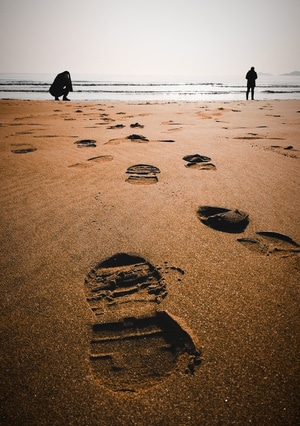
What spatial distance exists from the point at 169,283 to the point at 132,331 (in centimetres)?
27

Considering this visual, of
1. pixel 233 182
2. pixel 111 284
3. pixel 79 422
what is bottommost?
pixel 79 422

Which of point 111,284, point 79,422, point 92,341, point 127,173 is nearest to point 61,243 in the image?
point 111,284

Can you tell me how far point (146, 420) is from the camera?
687mm

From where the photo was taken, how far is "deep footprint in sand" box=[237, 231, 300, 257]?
1319mm

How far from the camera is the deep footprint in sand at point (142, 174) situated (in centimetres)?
215

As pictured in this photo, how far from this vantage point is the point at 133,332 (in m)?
0.94

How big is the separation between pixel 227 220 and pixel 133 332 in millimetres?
904

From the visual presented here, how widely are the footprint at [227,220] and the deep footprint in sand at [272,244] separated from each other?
10 centimetres

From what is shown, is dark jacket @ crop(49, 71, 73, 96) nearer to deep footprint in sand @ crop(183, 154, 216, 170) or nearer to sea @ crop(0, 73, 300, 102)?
sea @ crop(0, 73, 300, 102)

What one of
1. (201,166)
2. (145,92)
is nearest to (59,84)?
(145,92)

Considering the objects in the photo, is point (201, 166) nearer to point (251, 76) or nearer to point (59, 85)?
point (251, 76)

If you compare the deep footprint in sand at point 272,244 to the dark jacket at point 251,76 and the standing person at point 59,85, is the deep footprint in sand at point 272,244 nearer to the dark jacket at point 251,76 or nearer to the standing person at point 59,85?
the dark jacket at point 251,76

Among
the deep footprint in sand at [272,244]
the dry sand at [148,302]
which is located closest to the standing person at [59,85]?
the dry sand at [148,302]

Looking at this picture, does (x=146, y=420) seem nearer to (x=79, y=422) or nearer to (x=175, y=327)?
(x=79, y=422)
